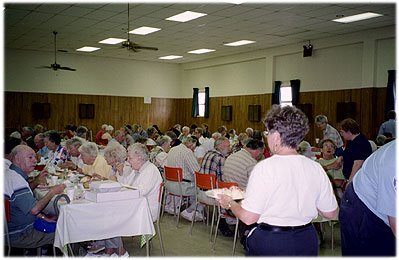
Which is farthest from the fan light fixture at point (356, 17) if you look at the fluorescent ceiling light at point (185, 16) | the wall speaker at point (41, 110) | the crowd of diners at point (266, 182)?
the wall speaker at point (41, 110)

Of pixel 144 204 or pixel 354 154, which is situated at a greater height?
pixel 354 154

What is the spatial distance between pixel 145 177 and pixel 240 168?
4.01 feet

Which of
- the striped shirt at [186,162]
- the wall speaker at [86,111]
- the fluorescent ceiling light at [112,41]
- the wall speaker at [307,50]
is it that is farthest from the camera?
the wall speaker at [86,111]

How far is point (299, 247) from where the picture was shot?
227 cm

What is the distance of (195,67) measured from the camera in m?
17.2

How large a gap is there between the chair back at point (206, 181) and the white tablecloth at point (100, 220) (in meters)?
1.14

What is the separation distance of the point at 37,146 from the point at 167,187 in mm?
3100

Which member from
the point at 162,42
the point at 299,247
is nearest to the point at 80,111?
the point at 162,42

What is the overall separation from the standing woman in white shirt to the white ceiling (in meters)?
6.63

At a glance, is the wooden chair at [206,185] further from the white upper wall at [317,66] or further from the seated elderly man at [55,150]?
the white upper wall at [317,66]

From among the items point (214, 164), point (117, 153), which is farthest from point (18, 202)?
point (214, 164)

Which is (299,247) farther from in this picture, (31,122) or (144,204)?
(31,122)

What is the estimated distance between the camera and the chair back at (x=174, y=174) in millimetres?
5762

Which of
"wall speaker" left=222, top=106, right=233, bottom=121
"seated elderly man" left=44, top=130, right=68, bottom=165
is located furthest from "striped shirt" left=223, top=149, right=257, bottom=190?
"wall speaker" left=222, top=106, right=233, bottom=121
